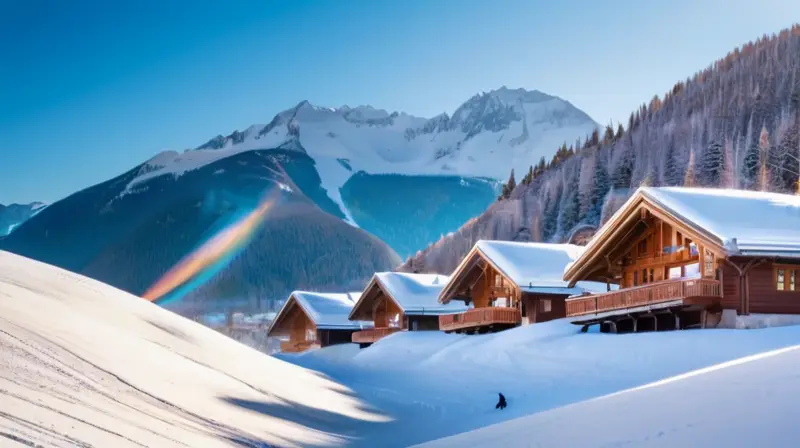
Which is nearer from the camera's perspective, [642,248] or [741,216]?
[741,216]

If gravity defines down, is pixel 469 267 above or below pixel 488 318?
above

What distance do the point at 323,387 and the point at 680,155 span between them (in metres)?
90.2

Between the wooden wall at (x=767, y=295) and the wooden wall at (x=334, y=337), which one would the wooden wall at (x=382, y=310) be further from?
the wooden wall at (x=767, y=295)

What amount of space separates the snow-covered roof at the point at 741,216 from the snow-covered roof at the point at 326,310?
39015 millimetres

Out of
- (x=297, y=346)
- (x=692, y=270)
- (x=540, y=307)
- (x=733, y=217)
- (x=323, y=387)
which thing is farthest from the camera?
(x=297, y=346)

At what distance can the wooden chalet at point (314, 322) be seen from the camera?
66.9m

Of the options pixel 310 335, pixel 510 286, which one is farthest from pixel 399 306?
pixel 310 335

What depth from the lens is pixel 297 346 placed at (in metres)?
70.5

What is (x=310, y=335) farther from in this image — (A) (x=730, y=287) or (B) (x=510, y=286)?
(A) (x=730, y=287)

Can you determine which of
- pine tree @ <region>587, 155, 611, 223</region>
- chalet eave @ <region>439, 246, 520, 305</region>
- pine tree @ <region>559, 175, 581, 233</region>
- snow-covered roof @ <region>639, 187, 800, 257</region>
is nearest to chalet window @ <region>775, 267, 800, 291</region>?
snow-covered roof @ <region>639, 187, 800, 257</region>

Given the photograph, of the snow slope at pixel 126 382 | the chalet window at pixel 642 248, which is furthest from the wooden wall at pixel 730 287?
the snow slope at pixel 126 382

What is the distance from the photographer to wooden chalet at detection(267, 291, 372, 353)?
6688 cm

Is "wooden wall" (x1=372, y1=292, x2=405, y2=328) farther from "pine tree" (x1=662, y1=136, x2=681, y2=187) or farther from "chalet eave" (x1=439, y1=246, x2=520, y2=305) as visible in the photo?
"pine tree" (x1=662, y1=136, x2=681, y2=187)

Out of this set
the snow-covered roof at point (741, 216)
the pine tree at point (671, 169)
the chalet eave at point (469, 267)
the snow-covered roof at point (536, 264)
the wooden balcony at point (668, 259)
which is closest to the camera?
the snow-covered roof at point (741, 216)
